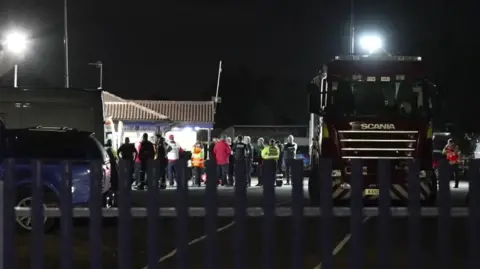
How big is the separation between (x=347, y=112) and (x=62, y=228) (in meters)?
13.8

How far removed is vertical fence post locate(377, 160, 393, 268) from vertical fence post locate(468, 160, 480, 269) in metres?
0.52

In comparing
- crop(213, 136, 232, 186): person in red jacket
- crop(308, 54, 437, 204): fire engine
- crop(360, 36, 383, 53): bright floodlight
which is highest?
crop(360, 36, 383, 53): bright floodlight

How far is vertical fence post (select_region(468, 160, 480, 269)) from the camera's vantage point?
5.60 m

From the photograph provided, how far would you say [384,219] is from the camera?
5629mm

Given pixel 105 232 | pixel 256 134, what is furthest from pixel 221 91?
pixel 105 232

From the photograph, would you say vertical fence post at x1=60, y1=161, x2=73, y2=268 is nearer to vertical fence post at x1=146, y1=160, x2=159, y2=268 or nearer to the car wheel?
the car wheel

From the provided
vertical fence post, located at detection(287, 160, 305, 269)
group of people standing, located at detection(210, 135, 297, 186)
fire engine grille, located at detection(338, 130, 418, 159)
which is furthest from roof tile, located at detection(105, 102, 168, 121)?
vertical fence post, located at detection(287, 160, 305, 269)

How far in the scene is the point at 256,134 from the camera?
55031 millimetres

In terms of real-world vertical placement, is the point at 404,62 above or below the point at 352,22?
below

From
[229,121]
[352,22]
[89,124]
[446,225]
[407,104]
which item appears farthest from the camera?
[229,121]

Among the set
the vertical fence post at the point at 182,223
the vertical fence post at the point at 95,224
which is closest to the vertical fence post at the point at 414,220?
the vertical fence post at the point at 182,223

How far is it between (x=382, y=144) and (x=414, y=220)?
13.4 meters

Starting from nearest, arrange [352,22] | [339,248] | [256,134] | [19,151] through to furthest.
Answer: [339,248] < [19,151] < [352,22] < [256,134]

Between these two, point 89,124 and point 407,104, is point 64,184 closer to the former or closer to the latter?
point 407,104
